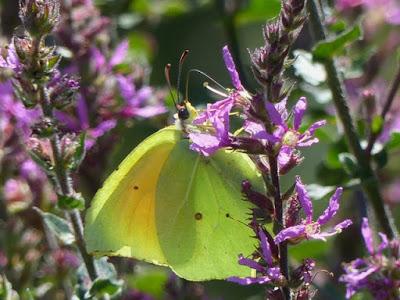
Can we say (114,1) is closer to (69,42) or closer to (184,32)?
(69,42)

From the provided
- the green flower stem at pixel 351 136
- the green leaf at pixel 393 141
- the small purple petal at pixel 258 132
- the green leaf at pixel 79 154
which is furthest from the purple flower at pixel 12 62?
the green leaf at pixel 393 141

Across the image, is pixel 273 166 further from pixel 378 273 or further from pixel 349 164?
pixel 349 164

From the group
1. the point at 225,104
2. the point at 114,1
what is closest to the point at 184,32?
the point at 114,1

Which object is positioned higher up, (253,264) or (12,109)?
(12,109)

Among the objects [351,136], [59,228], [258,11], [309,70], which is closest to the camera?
[59,228]

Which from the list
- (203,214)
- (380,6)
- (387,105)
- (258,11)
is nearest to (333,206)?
(203,214)

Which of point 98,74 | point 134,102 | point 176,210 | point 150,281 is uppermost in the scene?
point 98,74

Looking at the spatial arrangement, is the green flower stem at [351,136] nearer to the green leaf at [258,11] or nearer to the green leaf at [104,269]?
the green leaf at [258,11]
